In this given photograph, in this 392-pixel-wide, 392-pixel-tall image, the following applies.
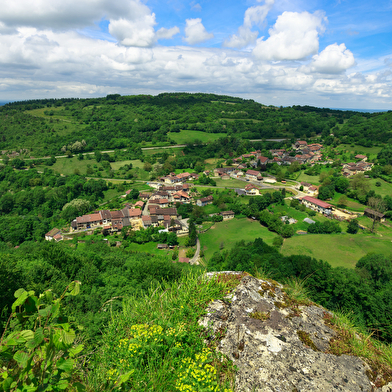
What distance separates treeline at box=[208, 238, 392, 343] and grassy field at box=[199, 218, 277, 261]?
24.3 feet

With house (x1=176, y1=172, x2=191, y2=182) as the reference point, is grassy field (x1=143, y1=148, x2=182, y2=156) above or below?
above

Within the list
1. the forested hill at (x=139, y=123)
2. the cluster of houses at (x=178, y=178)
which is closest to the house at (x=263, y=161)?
the cluster of houses at (x=178, y=178)

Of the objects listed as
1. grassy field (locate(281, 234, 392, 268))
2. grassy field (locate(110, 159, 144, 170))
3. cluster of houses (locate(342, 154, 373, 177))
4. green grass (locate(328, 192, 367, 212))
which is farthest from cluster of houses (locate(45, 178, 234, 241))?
cluster of houses (locate(342, 154, 373, 177))

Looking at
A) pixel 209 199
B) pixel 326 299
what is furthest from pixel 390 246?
pixel 209 199

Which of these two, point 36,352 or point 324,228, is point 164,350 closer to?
point 36,352

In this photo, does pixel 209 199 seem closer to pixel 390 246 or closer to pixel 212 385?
pixel 390 246

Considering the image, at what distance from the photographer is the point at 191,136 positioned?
116 metres

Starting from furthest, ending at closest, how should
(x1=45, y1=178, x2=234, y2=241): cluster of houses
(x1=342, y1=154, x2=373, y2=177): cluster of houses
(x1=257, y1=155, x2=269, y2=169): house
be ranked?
(x1=257, y1=155, x2=269, y2=169): house → (x1=342, y1=154, x2=373, y2=177): cluster of houses → (x1=45, y1=178, x2=234, y2=241): cluster of houses

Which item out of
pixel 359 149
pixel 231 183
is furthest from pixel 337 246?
pixel 359 149

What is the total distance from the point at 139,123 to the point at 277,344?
134948 millimetres

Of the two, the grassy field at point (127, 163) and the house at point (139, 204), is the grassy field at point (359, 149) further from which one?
the grassy field at point (127, 163)

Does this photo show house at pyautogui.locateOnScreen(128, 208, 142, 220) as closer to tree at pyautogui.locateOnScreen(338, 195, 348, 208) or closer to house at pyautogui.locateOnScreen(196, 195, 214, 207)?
house at pyautogui.locateOnScreen(196, 195, 214, 207)

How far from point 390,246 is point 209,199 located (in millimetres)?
36299

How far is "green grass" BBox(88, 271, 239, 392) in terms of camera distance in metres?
2.90
